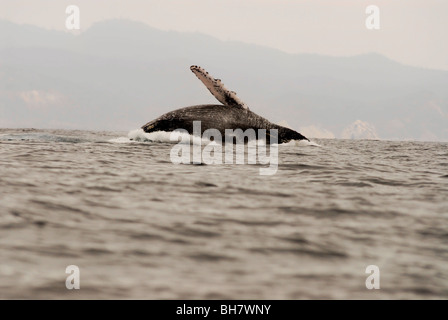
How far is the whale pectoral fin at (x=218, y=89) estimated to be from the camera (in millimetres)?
14480

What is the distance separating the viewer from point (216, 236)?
371cm

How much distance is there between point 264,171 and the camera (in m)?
8.02

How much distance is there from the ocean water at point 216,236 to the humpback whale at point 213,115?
309 inches

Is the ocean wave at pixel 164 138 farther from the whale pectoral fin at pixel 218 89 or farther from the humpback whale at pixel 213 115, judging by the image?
the whale pectoral fin at pixel 218 89

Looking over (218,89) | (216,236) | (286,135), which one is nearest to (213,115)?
(218,89)

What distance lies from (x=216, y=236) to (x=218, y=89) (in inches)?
447

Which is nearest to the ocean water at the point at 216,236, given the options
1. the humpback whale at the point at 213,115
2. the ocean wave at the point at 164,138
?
the ocean wave at the point at 164,138

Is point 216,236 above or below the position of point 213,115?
below

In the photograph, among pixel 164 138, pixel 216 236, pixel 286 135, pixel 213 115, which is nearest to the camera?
pixel 216 236

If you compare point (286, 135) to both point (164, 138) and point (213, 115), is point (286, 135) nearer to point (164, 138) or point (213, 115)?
point (213, 115)

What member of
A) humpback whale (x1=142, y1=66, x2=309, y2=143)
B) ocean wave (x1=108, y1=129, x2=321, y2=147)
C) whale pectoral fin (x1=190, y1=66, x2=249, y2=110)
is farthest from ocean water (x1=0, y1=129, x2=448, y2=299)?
whale pectoral fin (x1=190, y1=66, x2=249, y2=110)

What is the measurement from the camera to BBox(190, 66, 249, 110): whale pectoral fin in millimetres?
14480
